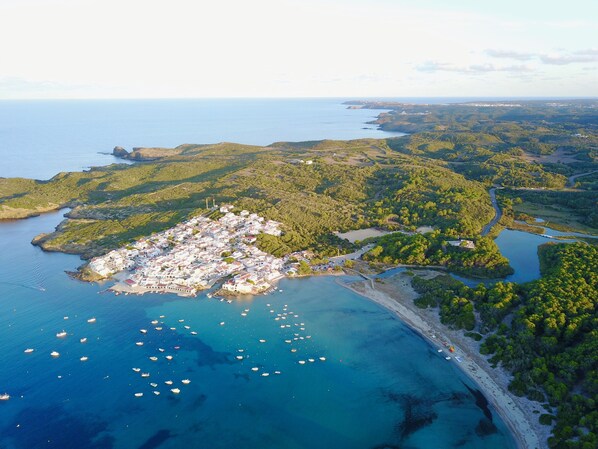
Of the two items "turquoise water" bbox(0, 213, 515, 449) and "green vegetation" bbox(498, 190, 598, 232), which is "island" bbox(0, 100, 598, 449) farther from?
"turquoise water" bbox(0, 213, 515, 449)

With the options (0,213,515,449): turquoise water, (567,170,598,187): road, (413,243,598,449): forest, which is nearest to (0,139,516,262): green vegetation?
(413,243,598,449): forest

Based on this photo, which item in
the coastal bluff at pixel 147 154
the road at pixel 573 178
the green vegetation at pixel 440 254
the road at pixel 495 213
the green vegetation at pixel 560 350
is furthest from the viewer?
the coastal bluff at pixel 147 154

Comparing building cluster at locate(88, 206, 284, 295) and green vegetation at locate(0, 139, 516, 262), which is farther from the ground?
green vegetation at locate(0, 139, 516, 262)

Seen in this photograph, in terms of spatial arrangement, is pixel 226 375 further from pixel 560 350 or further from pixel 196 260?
pixel 560 350

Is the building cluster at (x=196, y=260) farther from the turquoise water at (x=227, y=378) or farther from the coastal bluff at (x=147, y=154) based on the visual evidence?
the coastal bluff at (x=147, y=154)

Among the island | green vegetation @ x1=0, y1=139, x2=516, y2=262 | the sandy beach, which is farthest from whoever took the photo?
green vegetation @ x1=0, y1=139, x2=516, y2=262

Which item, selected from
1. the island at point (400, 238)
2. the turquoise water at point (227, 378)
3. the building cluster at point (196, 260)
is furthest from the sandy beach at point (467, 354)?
the building cluster at point (196, 260)

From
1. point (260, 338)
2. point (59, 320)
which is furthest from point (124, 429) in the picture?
point (59, 320)

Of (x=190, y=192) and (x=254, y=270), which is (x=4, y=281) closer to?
(x=254, y=270)
